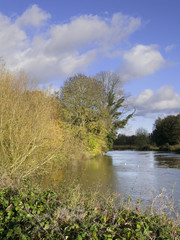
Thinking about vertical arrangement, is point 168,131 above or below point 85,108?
below

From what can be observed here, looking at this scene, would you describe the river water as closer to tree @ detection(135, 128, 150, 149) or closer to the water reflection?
the water reflection

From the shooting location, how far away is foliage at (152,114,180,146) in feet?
193

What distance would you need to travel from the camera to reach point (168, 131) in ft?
202

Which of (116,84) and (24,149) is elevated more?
(116,84)

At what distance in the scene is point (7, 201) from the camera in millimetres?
5508

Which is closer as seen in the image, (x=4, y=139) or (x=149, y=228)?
(x=149, y=228)

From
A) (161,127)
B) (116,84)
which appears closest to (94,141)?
(116,84)

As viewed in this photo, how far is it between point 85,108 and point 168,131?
3924 centimetres

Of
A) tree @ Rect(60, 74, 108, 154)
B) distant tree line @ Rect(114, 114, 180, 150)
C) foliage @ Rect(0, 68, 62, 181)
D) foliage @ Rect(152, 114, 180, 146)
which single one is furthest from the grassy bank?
foliage @ Rect(152, 114, 180, 146)

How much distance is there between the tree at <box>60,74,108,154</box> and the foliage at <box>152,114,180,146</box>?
1304 inches

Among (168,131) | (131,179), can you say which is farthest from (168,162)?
(168,131)

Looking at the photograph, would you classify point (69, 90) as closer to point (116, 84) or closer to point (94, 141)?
point (94, 141)

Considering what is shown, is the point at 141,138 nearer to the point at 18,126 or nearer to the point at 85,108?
the point at 85,108

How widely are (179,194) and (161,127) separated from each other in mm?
55793
